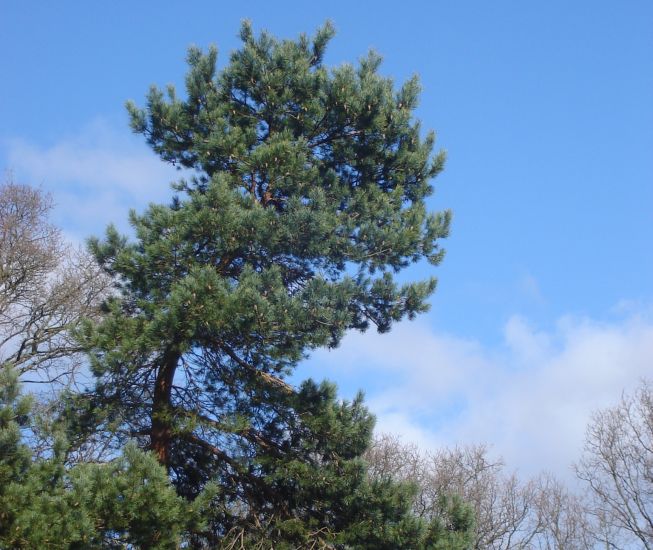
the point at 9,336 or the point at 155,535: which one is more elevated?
the point at 9,336

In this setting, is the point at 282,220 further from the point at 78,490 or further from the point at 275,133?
the point at 78,490

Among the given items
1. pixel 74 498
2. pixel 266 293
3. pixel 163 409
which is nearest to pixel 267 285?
pixel 266 293

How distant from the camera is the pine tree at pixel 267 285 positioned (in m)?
8.95

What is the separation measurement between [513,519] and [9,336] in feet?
60.0

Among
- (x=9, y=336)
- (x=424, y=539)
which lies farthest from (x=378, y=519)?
(x=9, y=336)

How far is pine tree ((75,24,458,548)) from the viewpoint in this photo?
8.95m

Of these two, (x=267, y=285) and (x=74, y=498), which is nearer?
(x=74, y=498)

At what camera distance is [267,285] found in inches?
356

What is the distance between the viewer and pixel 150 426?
10109 mm

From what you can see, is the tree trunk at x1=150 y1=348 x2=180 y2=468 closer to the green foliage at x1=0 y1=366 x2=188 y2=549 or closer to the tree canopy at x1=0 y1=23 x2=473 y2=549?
the tree canopy at x1=0 y1=23 x2=473 y2=549

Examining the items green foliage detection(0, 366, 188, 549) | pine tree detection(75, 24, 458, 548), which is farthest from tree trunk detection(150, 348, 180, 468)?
green foliage detection(0, 366, 188, 549)

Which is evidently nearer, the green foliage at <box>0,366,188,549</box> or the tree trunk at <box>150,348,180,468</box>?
the green foliage at <box>0,366,188,549</box>

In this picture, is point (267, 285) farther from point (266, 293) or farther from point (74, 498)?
point (74, 498)

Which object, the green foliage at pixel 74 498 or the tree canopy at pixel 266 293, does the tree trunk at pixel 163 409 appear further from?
the green foliage at pixel 74 498
